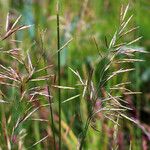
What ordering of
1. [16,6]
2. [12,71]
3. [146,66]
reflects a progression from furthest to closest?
[146,66] → [16,6] → [12,71]

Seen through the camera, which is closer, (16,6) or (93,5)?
(16,6)

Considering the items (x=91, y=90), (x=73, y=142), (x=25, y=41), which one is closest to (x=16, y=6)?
(x=25, y=41)

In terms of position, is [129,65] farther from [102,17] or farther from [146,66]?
[102,17]

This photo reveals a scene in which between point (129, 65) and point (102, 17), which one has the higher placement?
point (102, 17)

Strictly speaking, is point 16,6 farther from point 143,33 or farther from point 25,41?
point 143,33

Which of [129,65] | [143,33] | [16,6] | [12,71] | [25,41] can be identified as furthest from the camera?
[143,33]

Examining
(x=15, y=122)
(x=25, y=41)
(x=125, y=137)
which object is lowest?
(x=125, y=137)
